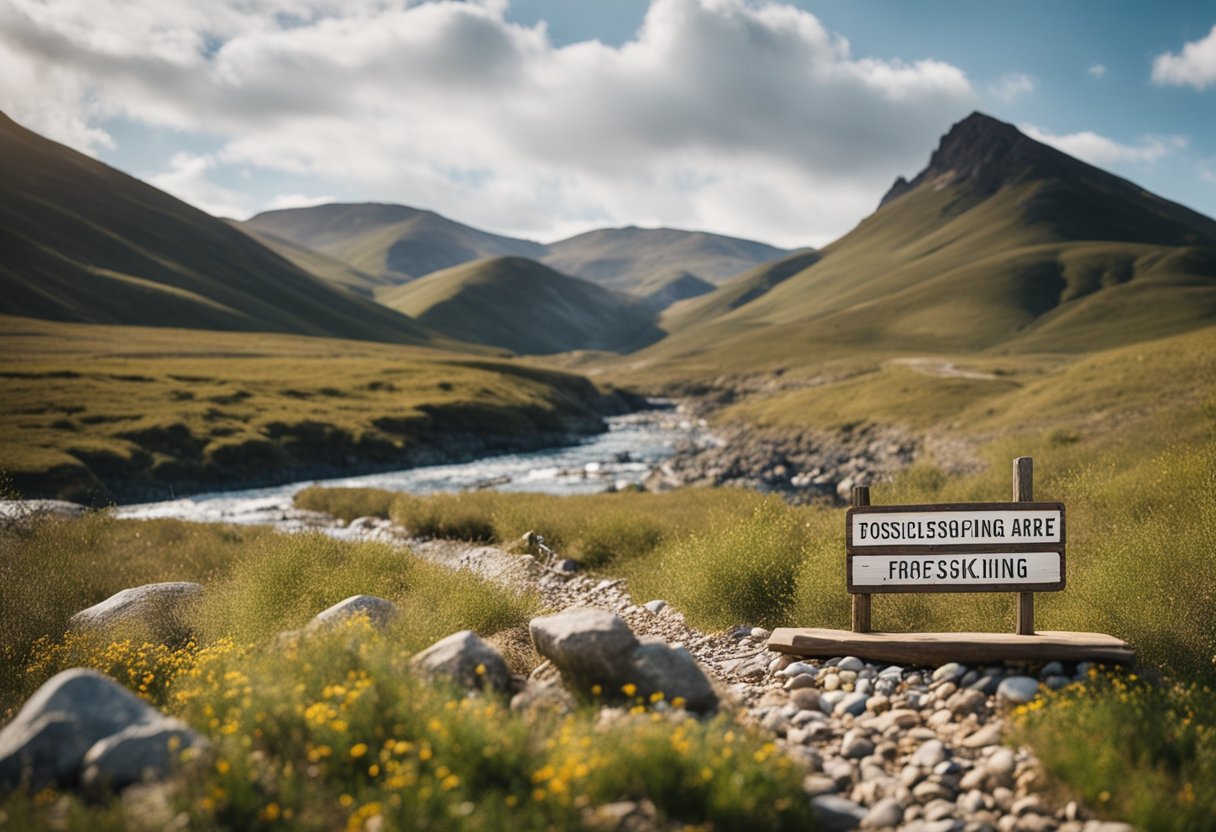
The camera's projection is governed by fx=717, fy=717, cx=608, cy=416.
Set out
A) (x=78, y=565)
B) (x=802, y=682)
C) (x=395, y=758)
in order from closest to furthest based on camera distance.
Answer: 1. (x=395, y=758)
2. (x=802, y=682)
3. (x=78, y=565)

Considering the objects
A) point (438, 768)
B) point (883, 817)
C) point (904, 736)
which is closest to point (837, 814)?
point (883, 817)

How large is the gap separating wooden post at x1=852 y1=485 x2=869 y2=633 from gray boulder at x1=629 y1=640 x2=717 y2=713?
2883mm

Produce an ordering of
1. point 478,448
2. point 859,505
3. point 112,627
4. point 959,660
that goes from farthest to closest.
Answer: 1. point 478,448
2. point 112,627
3. point 859,505
4. point 959,660

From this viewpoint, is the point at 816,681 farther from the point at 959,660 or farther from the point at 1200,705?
the point at 1200,705

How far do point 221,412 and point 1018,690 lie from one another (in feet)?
189

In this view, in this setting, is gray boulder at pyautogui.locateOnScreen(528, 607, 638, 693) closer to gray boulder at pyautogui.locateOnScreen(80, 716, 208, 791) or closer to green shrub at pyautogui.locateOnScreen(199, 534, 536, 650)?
green shrub at pyautogui.locateOnScreen(199, 534, 536, 650)

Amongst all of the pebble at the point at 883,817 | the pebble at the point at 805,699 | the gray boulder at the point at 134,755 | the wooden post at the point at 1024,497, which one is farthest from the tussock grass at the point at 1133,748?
the gray boulder at the point at 134,755

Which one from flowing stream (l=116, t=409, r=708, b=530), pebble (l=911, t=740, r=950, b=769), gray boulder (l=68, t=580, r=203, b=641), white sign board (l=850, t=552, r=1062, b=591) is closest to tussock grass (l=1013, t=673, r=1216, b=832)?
pebble (l=911, t=740, r=950, b=769)

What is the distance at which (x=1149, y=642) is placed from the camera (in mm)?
8398

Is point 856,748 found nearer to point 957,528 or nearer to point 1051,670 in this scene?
point 1051,670

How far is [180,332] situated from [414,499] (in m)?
104

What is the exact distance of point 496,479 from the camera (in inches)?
1860

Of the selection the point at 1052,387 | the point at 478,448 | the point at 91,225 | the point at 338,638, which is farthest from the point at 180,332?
the point at 338,638

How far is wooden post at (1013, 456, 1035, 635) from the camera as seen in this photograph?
8305 mm
